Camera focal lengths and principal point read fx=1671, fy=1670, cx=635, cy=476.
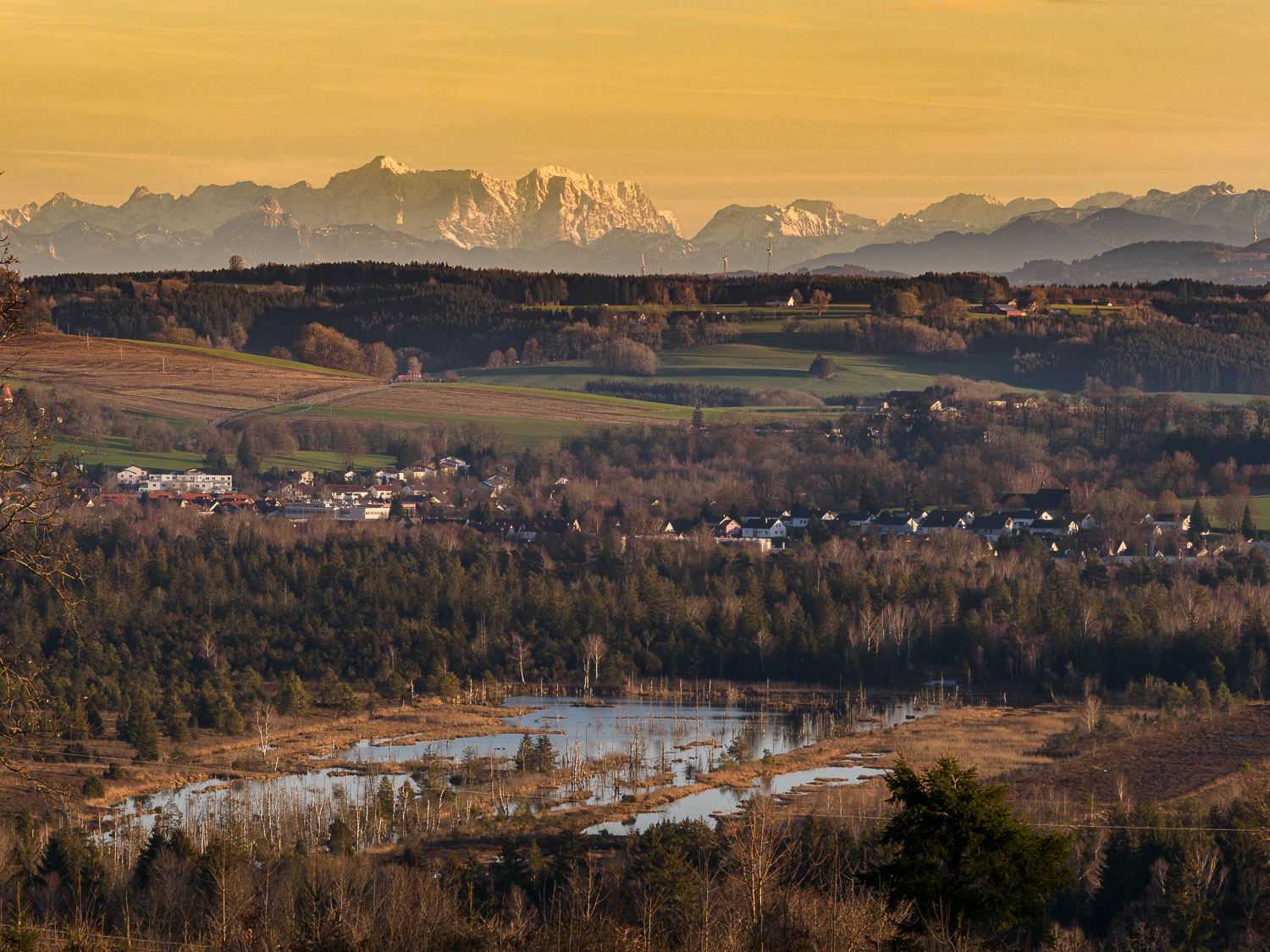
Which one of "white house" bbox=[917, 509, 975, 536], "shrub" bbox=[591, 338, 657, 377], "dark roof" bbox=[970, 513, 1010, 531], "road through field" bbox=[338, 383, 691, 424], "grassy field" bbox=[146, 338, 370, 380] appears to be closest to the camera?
"white house" bbox=[917, 509, 975, 536]

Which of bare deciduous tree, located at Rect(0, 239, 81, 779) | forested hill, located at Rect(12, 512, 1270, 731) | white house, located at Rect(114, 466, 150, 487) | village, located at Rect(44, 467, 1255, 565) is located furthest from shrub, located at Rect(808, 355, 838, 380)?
bare deciduous tree, located at Rect(0, 239, 81, 779)

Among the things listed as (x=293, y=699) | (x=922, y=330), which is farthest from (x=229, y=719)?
(x=922, y=330)

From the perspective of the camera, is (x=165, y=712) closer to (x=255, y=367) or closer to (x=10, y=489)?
(x=10, y=489)

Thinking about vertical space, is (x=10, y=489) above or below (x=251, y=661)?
above

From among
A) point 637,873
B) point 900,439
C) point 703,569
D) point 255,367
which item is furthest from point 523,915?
point 255,367

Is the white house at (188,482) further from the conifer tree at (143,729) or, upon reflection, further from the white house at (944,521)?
the conifer tree at (143,729)

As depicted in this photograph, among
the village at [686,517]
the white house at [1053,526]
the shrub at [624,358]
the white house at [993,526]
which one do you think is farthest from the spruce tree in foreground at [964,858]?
the shrub at [624,358]

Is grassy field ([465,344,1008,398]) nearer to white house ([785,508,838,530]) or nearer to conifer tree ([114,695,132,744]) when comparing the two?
white house ([785,508,838,530])
